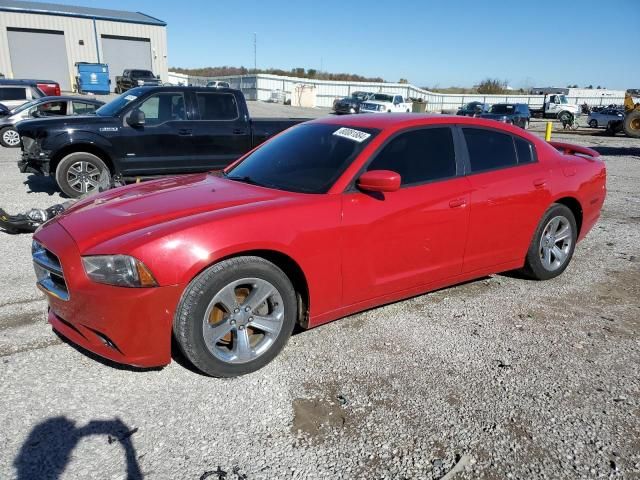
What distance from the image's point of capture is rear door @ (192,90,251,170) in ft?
26.8

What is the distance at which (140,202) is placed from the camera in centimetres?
342

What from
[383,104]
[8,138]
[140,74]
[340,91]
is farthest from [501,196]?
[340,91]

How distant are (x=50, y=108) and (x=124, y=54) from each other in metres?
32.6

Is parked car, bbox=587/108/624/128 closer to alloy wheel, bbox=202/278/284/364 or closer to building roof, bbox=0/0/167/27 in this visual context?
alloy wheel, bbox=202/278/284/364

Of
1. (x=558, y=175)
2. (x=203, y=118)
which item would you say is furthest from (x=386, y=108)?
(x=558, y=175)

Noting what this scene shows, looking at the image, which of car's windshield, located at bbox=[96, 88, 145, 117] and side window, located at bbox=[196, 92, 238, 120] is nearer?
car's windshield, located at bbox=[96, 88, 145, 117]

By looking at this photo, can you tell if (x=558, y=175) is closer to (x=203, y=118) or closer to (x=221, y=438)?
(x=221, y=438)

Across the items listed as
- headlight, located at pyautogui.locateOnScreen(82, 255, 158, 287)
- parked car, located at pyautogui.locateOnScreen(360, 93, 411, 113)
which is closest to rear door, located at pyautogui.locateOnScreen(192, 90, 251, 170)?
headlight, located at pyautogui.locateOnScreen(82, 255, 158, 287)

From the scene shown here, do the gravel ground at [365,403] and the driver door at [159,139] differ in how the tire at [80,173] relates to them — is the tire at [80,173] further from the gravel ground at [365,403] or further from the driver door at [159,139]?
the gravel ground at [365,403]

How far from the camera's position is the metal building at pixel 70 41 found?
124ft

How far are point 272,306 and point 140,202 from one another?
117 cm

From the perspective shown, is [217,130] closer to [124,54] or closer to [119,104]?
[119,104]

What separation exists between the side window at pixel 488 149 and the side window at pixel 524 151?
0.06 meters

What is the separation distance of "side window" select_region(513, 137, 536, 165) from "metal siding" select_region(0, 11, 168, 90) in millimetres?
42985
